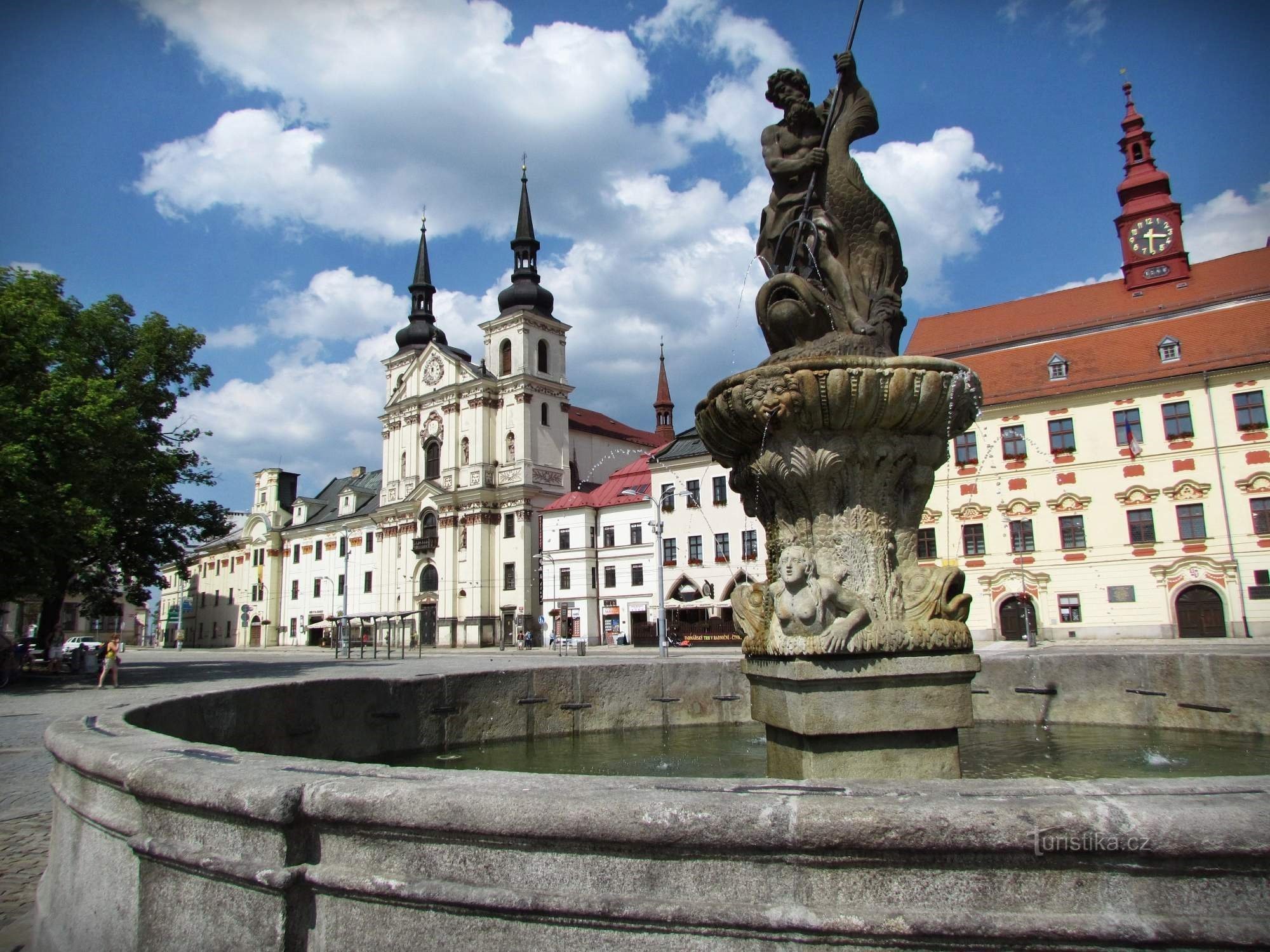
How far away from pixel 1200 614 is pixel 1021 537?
634cm

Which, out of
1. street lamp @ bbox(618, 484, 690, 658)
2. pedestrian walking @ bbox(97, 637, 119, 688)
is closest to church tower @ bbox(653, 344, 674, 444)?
street lamp @ bbox(618, 484, 690, 658)

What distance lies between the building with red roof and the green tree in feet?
87.2

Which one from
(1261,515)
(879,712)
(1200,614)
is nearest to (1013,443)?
(1261,515)

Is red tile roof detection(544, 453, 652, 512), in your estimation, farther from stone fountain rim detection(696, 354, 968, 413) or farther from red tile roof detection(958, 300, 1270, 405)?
stone fountain rim detection(696, 354, 968, 413)

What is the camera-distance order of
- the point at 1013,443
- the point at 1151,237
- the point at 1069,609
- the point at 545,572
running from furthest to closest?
the point at 545,572
the point at 1151,237
the point at 1013,443
the point at 1069,609

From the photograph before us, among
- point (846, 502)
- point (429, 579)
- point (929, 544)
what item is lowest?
point (846, 502)

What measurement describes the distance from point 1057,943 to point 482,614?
6024cm

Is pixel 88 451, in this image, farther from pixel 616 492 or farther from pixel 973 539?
pixel 616 492

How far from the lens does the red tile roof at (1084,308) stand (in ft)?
117

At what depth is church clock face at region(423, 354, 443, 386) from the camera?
6944 centimetres

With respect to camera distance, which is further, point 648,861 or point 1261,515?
point 1261,515

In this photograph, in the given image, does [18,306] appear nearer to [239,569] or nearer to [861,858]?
[861,858]

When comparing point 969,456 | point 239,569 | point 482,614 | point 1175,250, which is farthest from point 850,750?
point 239,569

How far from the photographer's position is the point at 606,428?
247 feet
